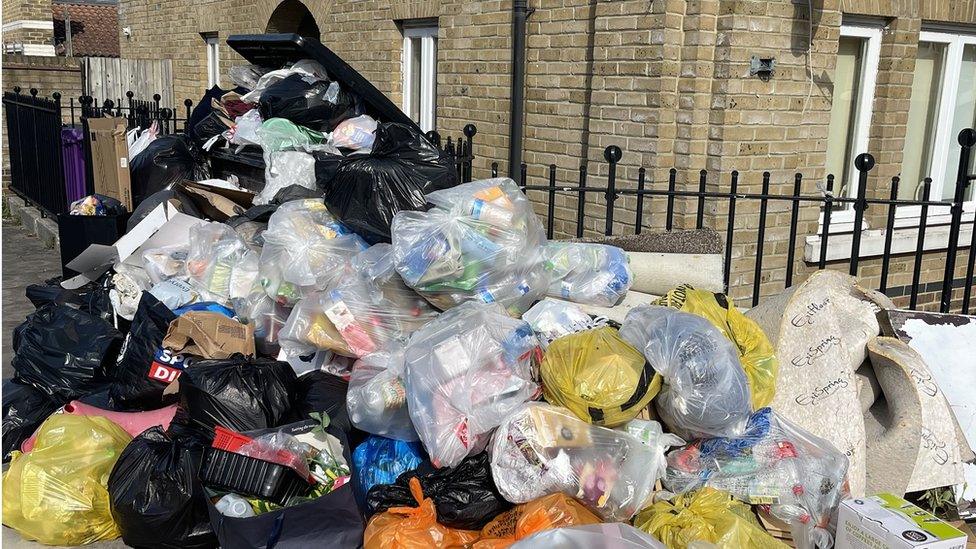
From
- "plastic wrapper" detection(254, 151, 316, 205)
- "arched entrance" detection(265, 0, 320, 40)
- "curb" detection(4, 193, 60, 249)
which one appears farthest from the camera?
"arched entrance" detection(265, 0, 320, 40)

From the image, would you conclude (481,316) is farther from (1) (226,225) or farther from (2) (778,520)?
(1) (226,225)

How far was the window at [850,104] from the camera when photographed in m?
5.50

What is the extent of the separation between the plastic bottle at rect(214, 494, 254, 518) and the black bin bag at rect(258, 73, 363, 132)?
296cm

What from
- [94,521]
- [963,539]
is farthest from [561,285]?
[94,521]

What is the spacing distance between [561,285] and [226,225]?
1846mm

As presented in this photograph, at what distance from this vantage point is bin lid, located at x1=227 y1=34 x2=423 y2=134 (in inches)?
198

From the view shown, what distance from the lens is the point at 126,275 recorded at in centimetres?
428

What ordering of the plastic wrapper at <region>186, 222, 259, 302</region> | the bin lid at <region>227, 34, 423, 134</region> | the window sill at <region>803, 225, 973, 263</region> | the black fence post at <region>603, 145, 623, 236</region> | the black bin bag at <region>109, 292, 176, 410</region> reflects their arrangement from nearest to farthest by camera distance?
the black bin bag at <region>109, 292, 176, 410</region>, the plastic wrapper at <region>186, 222, 259, 302</region>, the black fence post at <region>603, 145, 623, 236</region>, the bin lid at <region>227, 34, 423, 134</region>, the window sill at <region>803, 225, 973, 263</region>

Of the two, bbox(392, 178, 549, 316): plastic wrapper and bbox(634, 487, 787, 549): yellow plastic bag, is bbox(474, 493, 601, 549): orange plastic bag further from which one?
bbox(392, 178, 549, 316): plastic wrapper

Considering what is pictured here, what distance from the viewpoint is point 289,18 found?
9.50 metres

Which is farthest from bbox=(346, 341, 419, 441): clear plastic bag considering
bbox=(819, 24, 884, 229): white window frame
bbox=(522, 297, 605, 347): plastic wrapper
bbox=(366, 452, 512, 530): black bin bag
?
bbox=(819, 24, 884, 229): white window frame

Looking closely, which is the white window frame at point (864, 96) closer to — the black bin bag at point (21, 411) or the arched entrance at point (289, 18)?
the black bin bag at point (21, 411)

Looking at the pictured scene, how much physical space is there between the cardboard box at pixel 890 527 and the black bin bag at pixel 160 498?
84.1 inches

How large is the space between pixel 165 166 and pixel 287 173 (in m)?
1.30
